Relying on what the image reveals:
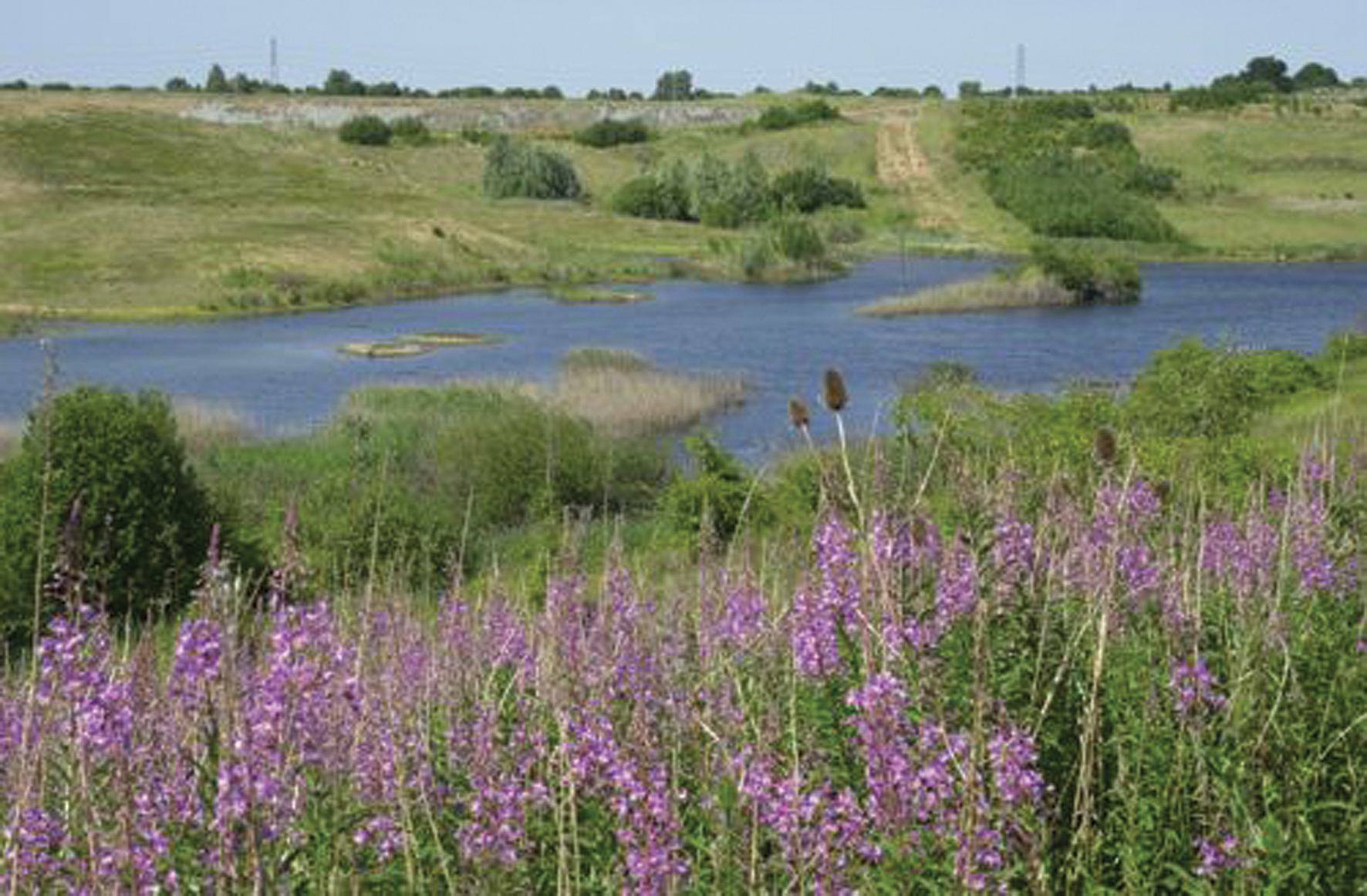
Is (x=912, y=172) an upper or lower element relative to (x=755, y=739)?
upper

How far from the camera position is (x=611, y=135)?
425 feet

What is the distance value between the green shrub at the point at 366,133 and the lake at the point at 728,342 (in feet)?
184

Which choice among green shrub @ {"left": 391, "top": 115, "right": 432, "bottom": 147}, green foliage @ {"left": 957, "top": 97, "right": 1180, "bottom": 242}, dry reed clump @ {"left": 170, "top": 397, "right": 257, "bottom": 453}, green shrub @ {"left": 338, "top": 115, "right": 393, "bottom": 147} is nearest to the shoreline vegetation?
green foliage @ {"left": 957, "top": 97, "right": 1180, "bottom": 242}

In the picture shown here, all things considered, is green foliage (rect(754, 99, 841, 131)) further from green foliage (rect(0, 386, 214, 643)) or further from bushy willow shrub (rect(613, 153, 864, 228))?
green foliage (rect(0, 386, 214, 643))

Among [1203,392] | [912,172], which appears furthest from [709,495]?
[912,172]

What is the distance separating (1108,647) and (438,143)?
119127 millimetres

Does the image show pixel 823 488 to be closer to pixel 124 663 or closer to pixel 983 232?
pixel 124 663

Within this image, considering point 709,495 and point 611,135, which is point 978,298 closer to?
point 709,495

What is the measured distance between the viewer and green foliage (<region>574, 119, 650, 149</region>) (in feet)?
423

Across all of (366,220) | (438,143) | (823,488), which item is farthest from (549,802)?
(438,143)

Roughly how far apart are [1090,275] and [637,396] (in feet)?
93.8

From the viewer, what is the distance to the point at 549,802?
401 centimetres

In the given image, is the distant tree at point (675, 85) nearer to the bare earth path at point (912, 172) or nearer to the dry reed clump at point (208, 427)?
the bare earth path at point (912, 172)

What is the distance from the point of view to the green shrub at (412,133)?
121 metres
